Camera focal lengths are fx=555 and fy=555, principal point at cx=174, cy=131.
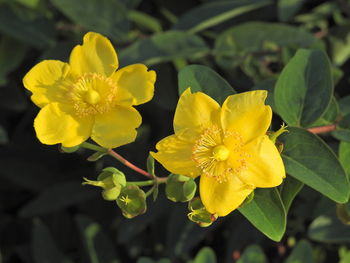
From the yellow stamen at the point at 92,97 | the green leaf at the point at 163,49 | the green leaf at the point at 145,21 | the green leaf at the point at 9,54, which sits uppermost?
the yellow stamen at the point at 92,97

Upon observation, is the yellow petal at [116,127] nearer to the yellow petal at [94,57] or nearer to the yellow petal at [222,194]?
the yellow petal at [94,57]

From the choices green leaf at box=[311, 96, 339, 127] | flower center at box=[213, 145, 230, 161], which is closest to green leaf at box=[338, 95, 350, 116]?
green leaf at box=[311, 96, 339, 127]

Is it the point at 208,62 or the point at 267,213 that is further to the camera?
the point at 208,62

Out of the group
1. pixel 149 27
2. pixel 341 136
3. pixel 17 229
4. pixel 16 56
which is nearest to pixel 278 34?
pixel 149 27

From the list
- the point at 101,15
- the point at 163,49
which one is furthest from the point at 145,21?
the point at 163,49

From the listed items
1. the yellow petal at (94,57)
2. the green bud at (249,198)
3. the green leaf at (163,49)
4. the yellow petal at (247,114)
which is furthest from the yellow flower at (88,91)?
the green leaf at (163,49)

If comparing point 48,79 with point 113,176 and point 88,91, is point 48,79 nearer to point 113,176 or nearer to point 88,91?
point 88,91

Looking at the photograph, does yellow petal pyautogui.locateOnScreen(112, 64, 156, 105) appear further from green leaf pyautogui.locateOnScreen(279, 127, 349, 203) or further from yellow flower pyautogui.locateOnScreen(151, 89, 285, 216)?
green leaf pyautogui.locateOnScreen(279, 127, 349, 203)

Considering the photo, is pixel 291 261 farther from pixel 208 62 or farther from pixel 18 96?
pixel 18 96
